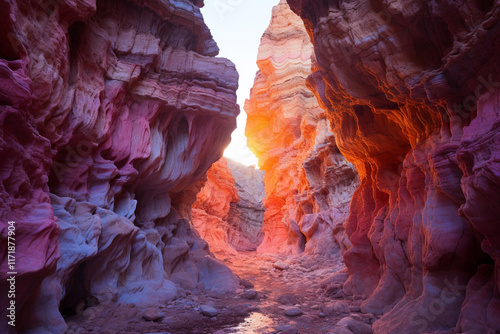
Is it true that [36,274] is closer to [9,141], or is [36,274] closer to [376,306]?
[9,141]

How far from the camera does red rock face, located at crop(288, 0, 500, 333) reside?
378 centimetres

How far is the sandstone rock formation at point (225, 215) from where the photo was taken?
24.5m

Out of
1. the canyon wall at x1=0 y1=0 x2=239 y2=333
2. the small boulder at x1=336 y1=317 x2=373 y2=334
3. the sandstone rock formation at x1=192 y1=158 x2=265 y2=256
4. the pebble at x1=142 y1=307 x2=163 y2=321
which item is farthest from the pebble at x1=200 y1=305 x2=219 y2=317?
the sandstone rock formation at x1=192 y1=158 x2=265 y2=256

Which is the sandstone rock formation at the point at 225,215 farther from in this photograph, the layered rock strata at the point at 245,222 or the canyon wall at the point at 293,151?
the canyon wall at the point at 293,151

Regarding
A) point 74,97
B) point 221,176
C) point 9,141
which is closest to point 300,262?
point 221,176

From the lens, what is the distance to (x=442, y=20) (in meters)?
4.58

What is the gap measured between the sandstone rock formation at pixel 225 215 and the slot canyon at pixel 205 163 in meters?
11.3

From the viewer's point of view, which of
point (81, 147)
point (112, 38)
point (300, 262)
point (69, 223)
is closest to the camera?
point (69, 223)

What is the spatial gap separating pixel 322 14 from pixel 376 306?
6.93m

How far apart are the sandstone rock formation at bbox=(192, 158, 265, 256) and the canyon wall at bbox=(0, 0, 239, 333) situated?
1139 centimetres

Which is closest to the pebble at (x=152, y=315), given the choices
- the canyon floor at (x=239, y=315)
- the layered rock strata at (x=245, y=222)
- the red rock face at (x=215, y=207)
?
the canyon floor at (x=239, y=315)

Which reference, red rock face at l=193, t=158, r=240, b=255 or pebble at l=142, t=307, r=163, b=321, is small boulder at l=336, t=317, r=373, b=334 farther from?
Answer: red rock face at l=193, t=158, r=240, b=255

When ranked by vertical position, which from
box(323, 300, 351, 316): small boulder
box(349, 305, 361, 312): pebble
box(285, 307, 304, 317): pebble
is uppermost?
box(349, 305, 361, 312): pebble

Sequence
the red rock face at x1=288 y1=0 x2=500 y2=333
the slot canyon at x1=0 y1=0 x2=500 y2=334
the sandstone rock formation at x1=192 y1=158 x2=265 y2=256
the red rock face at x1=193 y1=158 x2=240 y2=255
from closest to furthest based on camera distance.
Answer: the red rock face at x1=288 y1=0 x2=500 y2=333 < the slot canyon at x1=0 y1=0 x2=500 y2=334 < the red rock face at x1=193 y1=158 x2=240 y2=255 < the sandstone rock formation at x1=192 y1=158 x2=265 y2=256
